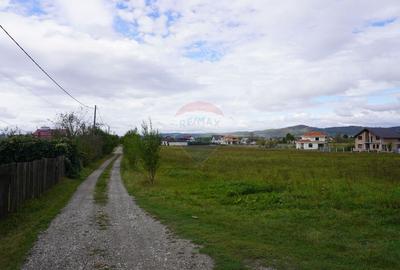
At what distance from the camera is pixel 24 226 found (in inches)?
425

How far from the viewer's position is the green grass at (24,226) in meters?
7.56

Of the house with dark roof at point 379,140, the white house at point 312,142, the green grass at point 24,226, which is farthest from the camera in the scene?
the white house at point 312,142

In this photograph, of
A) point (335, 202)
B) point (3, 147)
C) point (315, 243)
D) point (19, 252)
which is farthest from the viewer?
point (3, 147)

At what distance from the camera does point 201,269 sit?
6.42 metres

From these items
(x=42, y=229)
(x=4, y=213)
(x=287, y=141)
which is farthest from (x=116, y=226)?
(x=287, y=141)

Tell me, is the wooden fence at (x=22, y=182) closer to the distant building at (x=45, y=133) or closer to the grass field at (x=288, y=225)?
the grass field at (x=288, y=225)

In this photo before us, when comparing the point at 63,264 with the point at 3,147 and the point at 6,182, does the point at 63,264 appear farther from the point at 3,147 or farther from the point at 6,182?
the point at 3,147

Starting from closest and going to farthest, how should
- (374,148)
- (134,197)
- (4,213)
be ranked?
(4,213) → (134,197) → (374,148)

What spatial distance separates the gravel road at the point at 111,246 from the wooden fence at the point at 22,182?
1764 mm

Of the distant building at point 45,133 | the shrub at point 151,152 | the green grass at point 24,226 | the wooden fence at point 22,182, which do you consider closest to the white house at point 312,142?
the distant building at point 45,133

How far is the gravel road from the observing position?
22.5ft

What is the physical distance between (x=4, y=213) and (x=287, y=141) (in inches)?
6801

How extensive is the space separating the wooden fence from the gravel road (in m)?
1.76

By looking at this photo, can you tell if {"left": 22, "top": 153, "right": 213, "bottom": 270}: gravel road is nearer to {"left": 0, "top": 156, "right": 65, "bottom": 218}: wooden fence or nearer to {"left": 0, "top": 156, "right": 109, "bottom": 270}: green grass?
{"left": 0, "top": 156, "right": 109, "bottom": 270}: green grass
